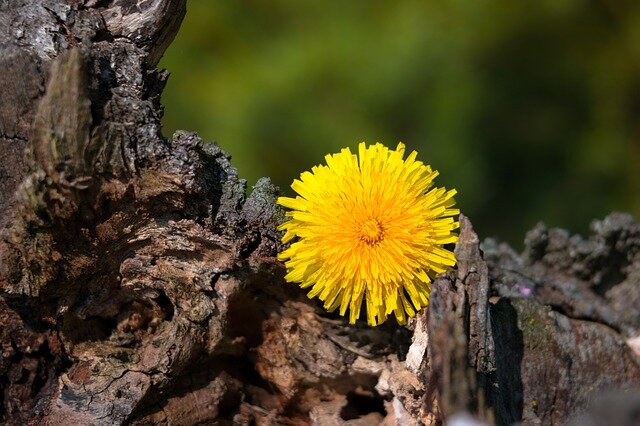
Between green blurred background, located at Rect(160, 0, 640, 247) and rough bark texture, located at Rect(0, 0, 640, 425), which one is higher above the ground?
green blurred background, located at Rect(160, 0, 640, 247)

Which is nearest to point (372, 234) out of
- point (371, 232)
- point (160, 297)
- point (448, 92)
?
point (371, 232)

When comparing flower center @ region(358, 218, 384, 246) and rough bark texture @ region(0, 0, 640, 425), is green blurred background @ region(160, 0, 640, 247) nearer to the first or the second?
rough bark texture @ region(0, 0, 640, 425)

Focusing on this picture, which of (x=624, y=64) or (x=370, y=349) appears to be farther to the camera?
(x=624, y=64)

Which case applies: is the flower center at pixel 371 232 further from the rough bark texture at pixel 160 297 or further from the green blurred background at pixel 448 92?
the green blurred background at pixel 448 92

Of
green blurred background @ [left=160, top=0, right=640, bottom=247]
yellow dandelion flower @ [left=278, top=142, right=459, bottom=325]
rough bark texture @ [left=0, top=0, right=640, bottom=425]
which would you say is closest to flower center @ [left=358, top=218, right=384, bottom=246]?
yellow dandelion flower @ [left=278, top=142, right=459, bottom=325]

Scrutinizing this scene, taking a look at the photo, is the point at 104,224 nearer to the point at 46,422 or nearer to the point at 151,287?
the point at 151,287

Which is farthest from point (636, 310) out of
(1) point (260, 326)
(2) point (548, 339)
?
(1) point (260, 326)
